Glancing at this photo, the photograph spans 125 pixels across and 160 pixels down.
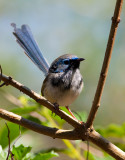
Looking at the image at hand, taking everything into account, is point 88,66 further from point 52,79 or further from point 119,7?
point 119,7

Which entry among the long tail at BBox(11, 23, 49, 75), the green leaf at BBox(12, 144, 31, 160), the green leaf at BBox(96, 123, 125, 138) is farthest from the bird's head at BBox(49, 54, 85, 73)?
the green leaf at BBox(12, 144, 31, 160)

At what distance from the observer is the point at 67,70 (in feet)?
11.8

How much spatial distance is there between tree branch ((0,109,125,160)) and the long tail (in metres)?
1.48

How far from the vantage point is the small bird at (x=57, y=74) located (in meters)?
3.30

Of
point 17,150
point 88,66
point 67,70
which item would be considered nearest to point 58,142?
point 88,66

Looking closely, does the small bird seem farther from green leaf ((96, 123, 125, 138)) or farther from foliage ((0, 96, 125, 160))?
green leaf ((96, 123, 125, 138))

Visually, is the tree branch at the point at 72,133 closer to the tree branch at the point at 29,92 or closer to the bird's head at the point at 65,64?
the tree branch at the point at 29,92

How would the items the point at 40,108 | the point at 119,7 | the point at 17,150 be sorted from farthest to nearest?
the point at 40,108 < the point at 17,150 < the point at 119,7

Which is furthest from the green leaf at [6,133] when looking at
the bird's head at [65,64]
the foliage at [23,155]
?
the bird's head at [65,64]

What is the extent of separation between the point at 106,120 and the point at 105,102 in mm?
361

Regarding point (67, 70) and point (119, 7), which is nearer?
point (119, 7)

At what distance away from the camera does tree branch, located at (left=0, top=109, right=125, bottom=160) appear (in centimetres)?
216

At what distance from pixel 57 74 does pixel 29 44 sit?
18.8 inches

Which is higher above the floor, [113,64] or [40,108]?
[113,64]
